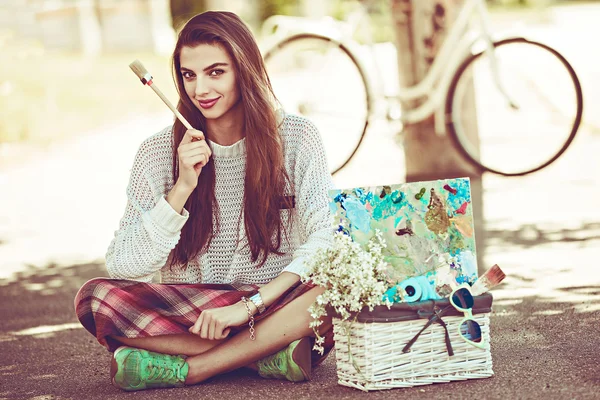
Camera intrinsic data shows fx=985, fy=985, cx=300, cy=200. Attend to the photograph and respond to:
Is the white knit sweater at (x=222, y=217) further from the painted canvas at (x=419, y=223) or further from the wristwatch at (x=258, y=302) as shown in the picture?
the painted canvas at (x=419, y=223)

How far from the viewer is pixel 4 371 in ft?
11.8

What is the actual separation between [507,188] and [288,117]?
389cm

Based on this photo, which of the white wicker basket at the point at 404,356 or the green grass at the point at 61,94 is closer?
the white wicker basket at the point at 404,356

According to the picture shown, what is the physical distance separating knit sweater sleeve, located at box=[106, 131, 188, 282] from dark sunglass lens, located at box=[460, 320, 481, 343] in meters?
0.95

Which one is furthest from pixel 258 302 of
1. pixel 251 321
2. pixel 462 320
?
pixel 462 320

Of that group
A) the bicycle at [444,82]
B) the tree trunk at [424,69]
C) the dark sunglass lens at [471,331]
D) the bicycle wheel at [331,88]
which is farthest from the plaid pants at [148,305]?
the tree trunk at [424,69]

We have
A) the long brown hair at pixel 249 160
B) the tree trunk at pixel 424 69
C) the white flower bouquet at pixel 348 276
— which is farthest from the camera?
the tree trunk at pixel 424 69

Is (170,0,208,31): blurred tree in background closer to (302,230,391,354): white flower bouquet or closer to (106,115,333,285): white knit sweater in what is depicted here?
(106,115,333,285): white knit sweater

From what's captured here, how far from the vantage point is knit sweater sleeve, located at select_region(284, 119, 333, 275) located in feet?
10.4

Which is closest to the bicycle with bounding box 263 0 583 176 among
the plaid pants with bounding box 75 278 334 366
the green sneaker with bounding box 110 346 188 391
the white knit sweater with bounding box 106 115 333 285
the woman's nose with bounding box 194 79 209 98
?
the white knit sweater with bounding box 106 115 333 285

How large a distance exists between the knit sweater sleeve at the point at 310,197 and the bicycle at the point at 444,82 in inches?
97.4

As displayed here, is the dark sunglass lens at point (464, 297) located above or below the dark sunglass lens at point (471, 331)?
above

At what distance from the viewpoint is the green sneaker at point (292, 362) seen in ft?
10.1

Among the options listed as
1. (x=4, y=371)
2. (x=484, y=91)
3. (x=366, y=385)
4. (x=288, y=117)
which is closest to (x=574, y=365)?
(x=366, y=385)
